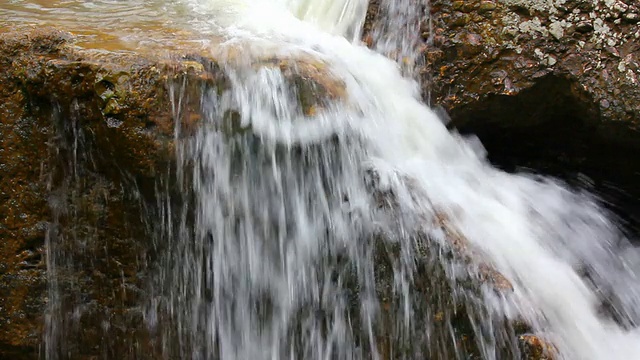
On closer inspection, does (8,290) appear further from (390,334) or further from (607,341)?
(607,341)

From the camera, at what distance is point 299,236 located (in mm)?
2715

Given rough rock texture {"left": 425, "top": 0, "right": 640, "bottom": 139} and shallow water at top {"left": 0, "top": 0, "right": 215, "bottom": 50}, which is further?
rough rock texture {"left": 425, "top": 0, "right": 640, "bottom": 139}

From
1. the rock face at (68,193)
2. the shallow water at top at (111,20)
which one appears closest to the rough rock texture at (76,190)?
the rock face at (68,193)

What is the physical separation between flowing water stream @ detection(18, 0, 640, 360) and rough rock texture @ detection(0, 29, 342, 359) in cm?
12

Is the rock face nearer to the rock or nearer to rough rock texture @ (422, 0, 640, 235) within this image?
rough rock texture @ (422, 0, 640, 235)

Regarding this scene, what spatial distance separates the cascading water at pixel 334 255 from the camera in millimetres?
2547

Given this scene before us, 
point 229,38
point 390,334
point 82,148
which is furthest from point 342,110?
point 82,148

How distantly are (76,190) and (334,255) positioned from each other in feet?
4.39

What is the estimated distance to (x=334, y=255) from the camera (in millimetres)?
2670

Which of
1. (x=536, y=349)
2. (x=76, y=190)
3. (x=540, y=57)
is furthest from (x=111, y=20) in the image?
(x=536, y=349)

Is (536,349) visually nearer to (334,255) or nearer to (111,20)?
(334,255)

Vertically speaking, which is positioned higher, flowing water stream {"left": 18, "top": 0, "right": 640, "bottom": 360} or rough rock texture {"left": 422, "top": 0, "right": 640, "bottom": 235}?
rough rock texture {"left": 422, "top": 0, "right": 640, "bottom": 235}

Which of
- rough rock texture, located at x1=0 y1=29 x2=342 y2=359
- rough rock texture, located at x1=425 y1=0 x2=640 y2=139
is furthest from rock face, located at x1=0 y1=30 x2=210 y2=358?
rough rock texture, located at x1=425 y1=0 x2=640 y2=139

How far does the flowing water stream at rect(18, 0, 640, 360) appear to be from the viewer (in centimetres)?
254
